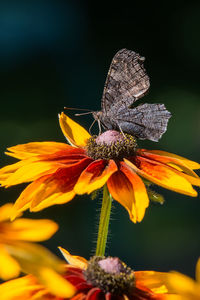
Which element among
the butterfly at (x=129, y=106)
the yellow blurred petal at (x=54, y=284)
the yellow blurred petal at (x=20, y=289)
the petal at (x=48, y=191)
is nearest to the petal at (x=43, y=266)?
the yellow blurred petal at (x=54, y=284)

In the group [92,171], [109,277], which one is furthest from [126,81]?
[109,277]

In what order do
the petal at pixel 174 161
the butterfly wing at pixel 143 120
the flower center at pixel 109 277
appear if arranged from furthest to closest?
the butterfly wing at pixel 143 120, the petal at pixel 174 161, the flower center at pixel 109 277

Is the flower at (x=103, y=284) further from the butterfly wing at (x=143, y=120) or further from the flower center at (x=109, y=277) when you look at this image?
the butterfly wing at (x=143, y=120)

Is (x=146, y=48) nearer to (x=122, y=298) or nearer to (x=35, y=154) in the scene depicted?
(x=35, y=154)

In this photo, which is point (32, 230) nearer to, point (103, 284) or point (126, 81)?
point (103, 284)

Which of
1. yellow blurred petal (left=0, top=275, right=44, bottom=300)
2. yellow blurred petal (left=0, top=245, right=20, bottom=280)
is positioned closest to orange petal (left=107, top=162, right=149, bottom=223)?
yellow blurred petal (left=0, top=275, right=44, bottom=300)

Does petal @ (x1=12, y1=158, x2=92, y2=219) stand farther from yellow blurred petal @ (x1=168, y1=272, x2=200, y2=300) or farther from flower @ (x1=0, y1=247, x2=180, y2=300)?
yellow blurred petal @ (x1=168, y1=272, x2=200, y2=300)
